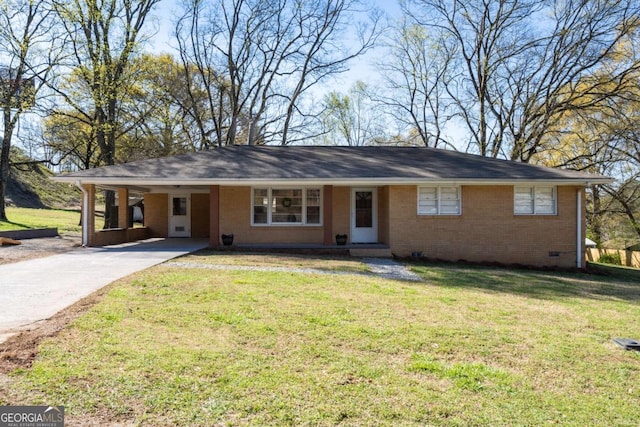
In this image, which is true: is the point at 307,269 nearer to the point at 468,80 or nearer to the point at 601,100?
the point at 601,100

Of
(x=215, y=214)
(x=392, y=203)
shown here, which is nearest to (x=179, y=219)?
(x=215, y=214)

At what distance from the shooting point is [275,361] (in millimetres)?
3955

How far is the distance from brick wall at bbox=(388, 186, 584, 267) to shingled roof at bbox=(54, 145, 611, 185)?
0.67 meters

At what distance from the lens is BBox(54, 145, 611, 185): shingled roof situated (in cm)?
1304

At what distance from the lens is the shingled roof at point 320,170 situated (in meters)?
13.0

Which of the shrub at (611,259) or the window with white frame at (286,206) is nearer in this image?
the window with white frame at (286,206)

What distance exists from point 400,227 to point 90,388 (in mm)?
11099

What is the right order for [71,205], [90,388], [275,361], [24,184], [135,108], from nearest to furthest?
[90,388] < [275,361] < [135,108] < [24,184] < [71,205]

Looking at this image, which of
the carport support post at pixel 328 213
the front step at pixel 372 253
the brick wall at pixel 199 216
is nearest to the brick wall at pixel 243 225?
the carport support post at pixel 328 213

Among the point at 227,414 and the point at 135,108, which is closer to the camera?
the point at 227,414

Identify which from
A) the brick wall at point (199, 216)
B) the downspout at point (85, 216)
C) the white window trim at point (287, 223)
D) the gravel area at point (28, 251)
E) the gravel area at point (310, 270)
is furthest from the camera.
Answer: the brick wall at point (199, 216)

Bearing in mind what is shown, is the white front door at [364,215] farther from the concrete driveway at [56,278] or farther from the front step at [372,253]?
the concrete driveway at [56,278]

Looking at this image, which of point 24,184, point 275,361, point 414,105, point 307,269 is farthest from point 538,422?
point 24,184

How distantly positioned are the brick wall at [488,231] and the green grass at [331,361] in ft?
20.9
